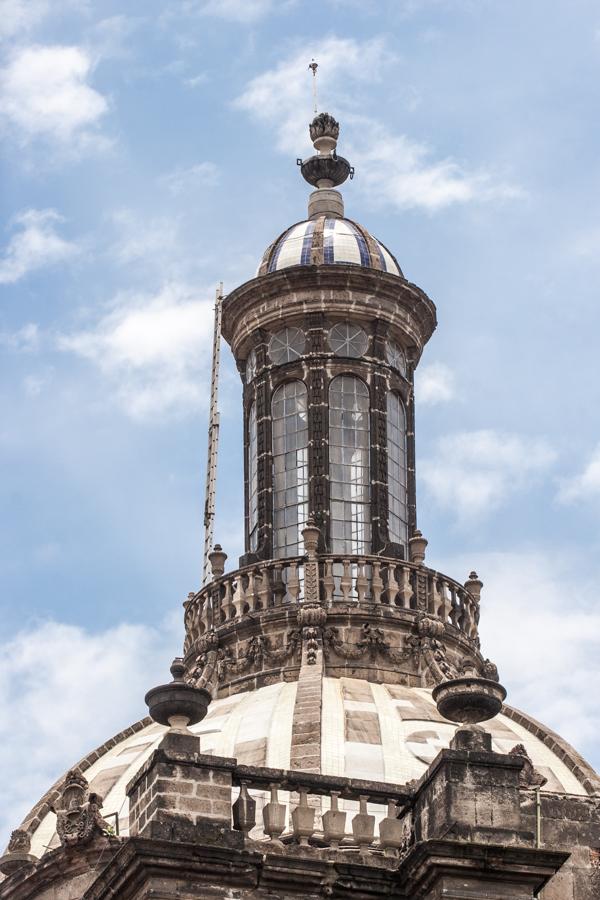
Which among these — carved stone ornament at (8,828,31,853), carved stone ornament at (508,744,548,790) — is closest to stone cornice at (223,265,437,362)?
carved stone ornament at (8,828,31,853)

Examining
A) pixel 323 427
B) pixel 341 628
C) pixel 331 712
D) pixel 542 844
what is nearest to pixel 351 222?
pixel 323 427

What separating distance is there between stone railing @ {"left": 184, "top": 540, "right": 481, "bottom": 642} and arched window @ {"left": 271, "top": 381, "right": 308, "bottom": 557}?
4.62 feet

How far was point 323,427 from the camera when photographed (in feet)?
128

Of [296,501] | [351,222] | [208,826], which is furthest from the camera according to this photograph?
[351,222]

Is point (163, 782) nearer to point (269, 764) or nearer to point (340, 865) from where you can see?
point (340, 865)

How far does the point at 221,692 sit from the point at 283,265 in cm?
844

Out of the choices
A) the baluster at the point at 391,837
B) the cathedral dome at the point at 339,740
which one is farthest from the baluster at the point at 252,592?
the baluster at the point at 391,837

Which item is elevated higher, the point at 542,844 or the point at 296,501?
the point at 296,501

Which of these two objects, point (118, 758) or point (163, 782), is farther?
point (118, 758)

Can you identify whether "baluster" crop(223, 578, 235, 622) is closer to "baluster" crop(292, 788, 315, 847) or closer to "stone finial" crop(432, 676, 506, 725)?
"stone finial" crop(432, 676, 506, 725)

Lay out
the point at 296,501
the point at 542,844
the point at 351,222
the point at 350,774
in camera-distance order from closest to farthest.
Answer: the point at 542,844 → the point at 350,774 → the point at 296,501 → the point at 351,222

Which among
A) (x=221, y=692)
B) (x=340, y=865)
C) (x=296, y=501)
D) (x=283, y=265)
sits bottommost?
(x=340, y=865)

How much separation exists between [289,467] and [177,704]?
14.4 meters

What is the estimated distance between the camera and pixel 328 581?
36750 millimetres
